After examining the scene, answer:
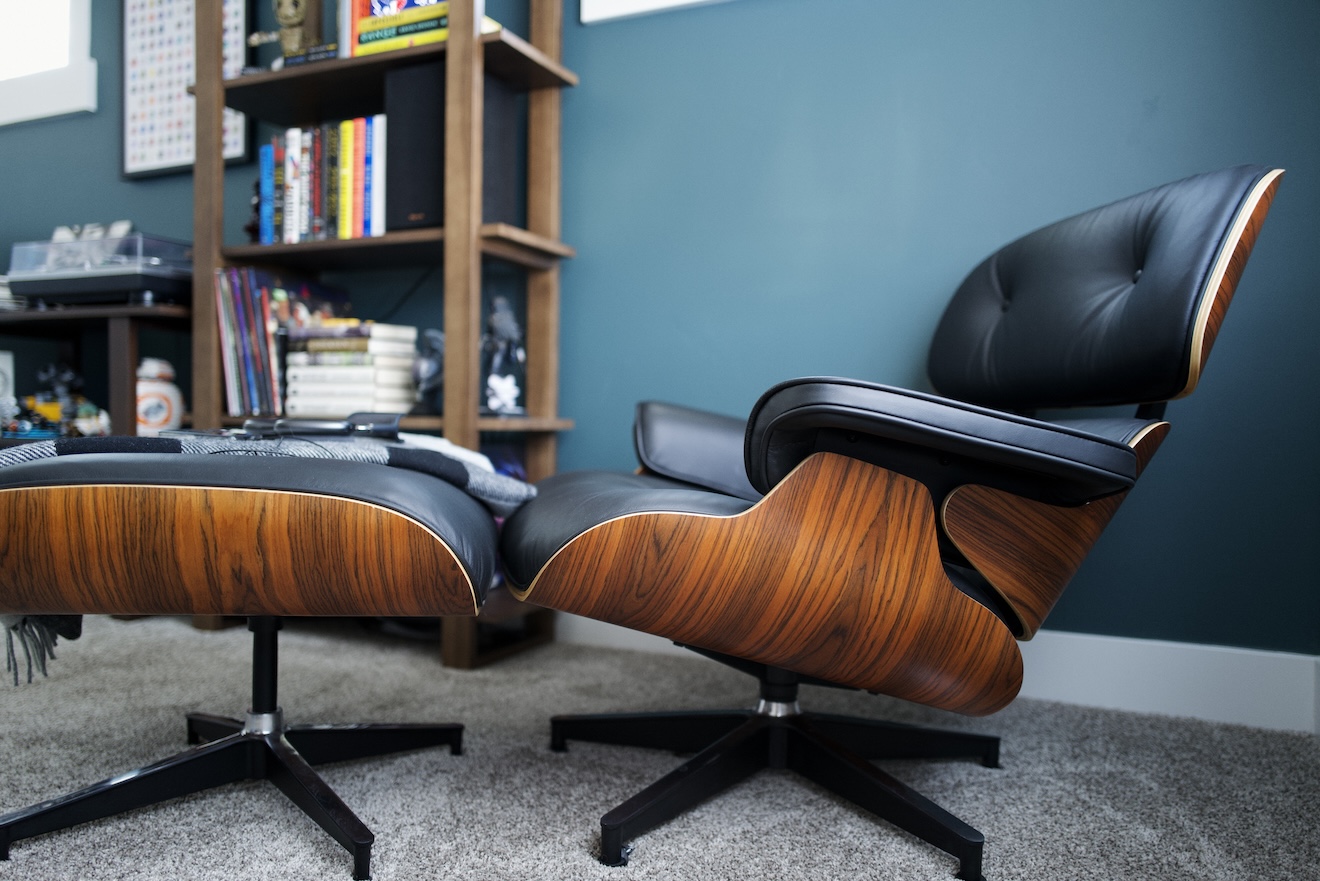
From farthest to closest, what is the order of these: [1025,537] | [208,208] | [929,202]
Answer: [208,208] → [929,202] → [1025,537]

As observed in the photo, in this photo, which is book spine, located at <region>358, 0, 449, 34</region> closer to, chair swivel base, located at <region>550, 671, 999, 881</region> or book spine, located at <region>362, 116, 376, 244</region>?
book spine, located at <region>362, 116, 376, 244</region>

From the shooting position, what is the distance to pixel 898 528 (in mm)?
852

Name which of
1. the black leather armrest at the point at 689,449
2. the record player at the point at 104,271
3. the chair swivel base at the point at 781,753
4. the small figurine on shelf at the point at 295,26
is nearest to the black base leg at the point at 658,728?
the chair swivel base at the point at 781,753

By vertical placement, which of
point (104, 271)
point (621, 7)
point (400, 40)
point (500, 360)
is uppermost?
point (621, 7)

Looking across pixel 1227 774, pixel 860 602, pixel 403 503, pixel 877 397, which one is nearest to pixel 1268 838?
pixel 1227 774

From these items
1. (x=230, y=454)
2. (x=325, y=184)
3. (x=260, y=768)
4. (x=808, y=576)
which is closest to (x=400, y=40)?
(x=325, y=184)

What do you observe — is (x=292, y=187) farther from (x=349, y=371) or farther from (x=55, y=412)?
(x=55, y=412)

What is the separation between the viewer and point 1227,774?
4.23ft

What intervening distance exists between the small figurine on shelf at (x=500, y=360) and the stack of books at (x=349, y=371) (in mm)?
163

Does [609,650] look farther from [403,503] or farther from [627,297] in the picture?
[403,503]

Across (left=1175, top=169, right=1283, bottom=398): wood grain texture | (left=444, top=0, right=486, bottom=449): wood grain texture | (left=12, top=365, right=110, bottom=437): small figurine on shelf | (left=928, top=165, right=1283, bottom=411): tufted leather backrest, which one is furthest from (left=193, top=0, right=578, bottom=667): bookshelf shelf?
(left=1175, top=169, right=1283, bottom=398): wood grain texture

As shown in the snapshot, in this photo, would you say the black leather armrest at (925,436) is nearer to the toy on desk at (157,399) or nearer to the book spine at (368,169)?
the book spine at (368,169)

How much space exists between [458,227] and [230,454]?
3.31ft

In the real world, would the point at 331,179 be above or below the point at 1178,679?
above
